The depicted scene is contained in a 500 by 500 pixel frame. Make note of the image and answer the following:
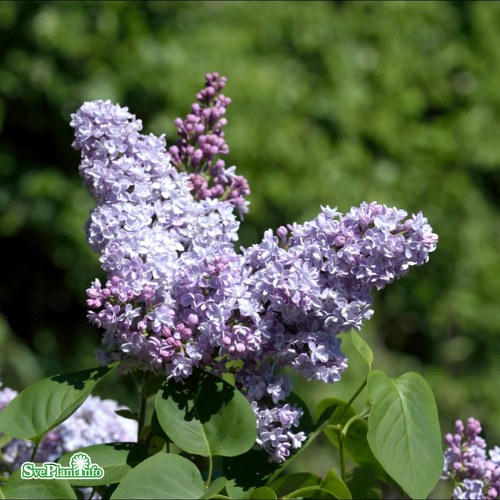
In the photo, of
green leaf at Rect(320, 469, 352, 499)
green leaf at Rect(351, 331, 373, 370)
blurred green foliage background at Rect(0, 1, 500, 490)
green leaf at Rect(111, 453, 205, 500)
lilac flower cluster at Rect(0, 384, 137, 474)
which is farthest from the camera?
blurred green foliage background at Rect(0, 1, 500, 490)

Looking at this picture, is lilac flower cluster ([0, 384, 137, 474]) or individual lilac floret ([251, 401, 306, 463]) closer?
individual lilac floret ([251, 401, 306, 463])

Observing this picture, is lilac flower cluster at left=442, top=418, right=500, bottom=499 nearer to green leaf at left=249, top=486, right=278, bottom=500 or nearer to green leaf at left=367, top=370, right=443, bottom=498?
green leaf at left=367, top=370, right=443, bottom=498

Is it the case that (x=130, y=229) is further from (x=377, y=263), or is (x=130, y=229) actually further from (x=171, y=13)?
(x=171, y=13)

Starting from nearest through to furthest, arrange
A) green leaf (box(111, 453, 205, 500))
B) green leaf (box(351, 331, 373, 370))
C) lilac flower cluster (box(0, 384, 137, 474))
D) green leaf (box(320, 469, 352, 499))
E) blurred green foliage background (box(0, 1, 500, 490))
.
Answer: green leaf (box(111, 453, 205, 500))
green leaf (box(320, 469, 352, 499))
green leaf (box(351, 331, 373, 370))
lilac flower cluster (box(0, 384, 137, 474))
blurred green foliage background (box(0, 1, 500, 490))

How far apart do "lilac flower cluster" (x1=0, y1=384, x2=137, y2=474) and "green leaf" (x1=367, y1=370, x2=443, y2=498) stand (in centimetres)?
45

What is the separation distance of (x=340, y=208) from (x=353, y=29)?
37.6 inches

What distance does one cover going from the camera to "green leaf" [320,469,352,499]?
90 cm

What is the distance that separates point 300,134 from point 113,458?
2696 mm

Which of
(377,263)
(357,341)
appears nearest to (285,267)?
(377,263)

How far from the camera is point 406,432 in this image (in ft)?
2.90

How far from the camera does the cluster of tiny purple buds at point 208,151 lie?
1104mm

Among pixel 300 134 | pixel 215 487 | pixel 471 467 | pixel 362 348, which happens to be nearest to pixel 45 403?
pixel 215 487

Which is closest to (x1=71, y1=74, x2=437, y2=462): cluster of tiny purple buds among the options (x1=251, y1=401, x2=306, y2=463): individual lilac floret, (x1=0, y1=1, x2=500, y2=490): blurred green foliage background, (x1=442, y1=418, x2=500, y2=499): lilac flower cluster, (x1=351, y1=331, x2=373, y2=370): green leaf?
(x1=251, y1=401, x2=306, y2=463): individual lilac floret

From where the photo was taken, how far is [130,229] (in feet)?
3.06
